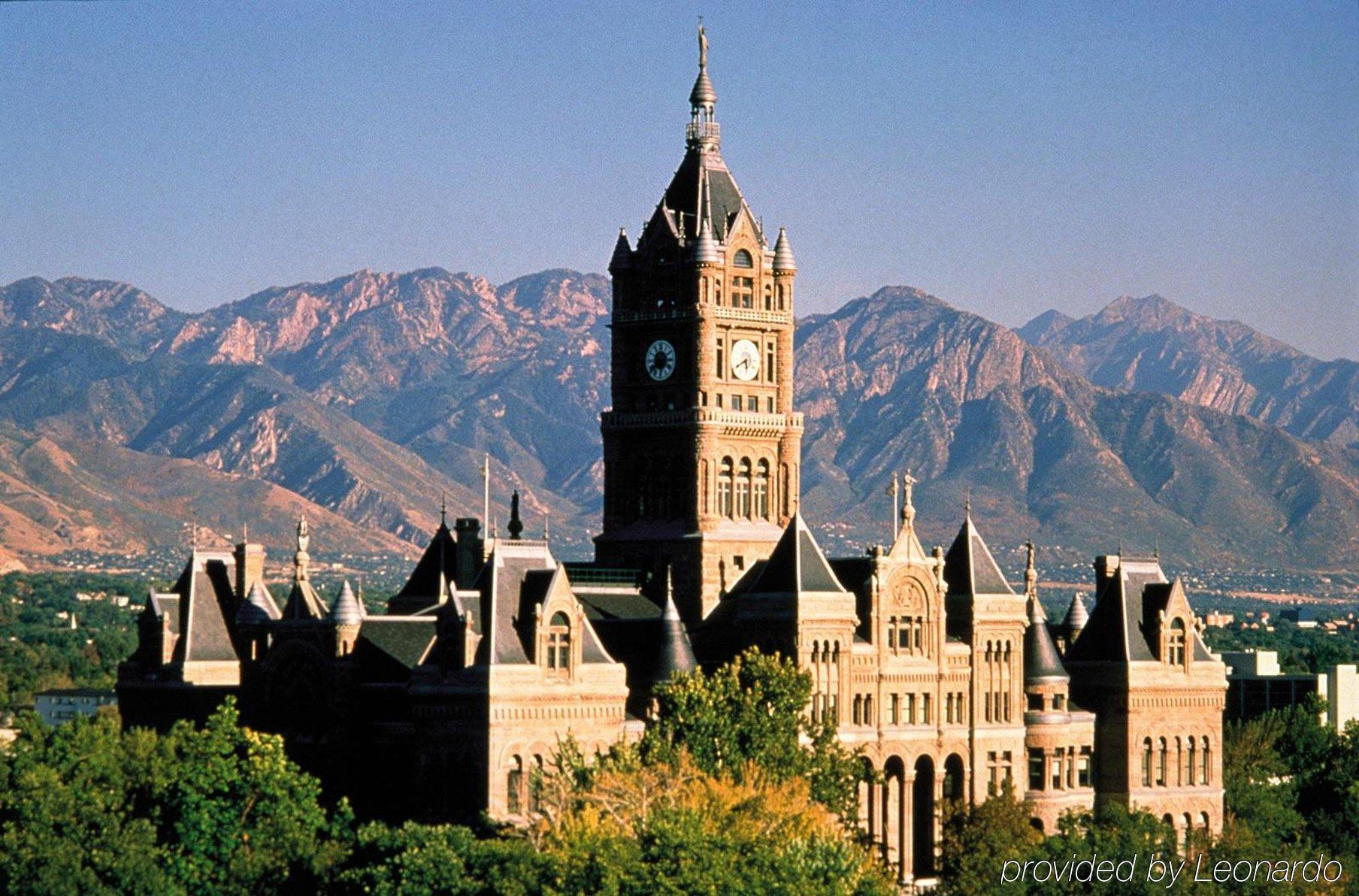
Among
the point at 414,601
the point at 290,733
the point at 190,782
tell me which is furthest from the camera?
the point at 414,601

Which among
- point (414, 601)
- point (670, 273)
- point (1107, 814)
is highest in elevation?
point (670, 273)

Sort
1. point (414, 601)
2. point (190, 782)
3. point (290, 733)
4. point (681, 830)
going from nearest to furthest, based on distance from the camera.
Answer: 1. point (681, 830)
2. point (190, 782)
3. point (290, 733)
4. point (414, 601)

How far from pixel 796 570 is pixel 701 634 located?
6.80m

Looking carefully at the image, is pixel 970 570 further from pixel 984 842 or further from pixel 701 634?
pixel 984 842

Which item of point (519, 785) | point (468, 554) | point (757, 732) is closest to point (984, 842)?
point (757, 732)

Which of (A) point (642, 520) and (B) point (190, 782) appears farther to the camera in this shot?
(A) point (642, 520)

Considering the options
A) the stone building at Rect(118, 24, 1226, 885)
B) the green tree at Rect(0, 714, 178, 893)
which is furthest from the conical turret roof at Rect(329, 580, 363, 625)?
the green tree at Rect(0, 714, 178, 893)

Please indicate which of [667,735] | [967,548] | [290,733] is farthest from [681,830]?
[967,548]

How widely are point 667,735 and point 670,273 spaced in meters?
31.9

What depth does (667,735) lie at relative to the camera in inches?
5079

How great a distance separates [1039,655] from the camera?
153 m

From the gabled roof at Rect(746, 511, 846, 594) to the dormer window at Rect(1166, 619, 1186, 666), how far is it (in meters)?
22.6

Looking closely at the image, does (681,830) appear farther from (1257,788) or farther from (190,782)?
(1257,788)

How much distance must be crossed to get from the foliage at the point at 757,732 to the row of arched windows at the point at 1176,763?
26.8m
